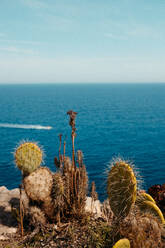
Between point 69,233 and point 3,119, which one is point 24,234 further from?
point 3,119

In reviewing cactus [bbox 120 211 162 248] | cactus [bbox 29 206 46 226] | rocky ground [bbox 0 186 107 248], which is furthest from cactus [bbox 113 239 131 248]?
cactus [bbox 29 206 46 226]

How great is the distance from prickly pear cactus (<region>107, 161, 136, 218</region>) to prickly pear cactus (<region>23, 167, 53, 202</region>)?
2.00 meters

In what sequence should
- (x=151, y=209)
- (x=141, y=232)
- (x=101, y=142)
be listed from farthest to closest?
(x=101, y=142), (x=151, y=209), (x=141, y=232)

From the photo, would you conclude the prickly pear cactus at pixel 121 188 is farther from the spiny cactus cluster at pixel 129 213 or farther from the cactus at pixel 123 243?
the cactus at pixel 123 243

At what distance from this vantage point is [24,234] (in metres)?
7.74

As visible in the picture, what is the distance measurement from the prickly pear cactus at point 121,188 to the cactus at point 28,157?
2527 millimetres

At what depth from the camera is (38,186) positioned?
25.6 ft

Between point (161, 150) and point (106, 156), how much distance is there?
1111cm

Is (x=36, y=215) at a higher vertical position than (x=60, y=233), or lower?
higher

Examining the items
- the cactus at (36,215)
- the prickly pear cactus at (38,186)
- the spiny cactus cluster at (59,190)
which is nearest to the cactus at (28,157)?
the spiny cactus cluster at (59,190)

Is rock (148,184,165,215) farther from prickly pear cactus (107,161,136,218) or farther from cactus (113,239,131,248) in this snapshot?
cactus (113,239,131,248)

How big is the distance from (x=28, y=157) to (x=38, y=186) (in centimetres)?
93

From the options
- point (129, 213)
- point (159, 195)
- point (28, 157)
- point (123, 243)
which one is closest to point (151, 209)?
point (129, 213)

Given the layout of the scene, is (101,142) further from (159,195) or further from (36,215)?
(36,215)
